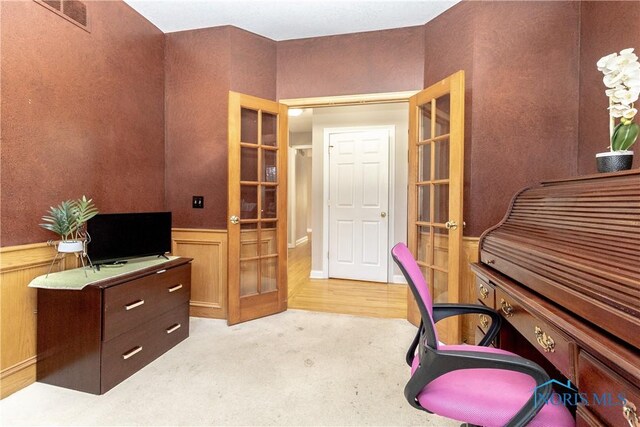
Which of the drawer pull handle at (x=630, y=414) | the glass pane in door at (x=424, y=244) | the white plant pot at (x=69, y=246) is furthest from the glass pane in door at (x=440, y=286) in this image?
the white plant pot at (x=69, y=246)

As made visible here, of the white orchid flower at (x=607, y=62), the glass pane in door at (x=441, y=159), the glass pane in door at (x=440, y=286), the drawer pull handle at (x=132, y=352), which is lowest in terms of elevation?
the drawer pull handle at (x=132, y=352)

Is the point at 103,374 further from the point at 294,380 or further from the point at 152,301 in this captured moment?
the point at 294,380

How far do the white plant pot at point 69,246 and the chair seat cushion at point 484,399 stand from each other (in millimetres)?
2017

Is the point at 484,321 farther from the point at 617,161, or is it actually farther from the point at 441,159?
the point at 441,159

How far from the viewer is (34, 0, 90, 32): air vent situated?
184 centimetres

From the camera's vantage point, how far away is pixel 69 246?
67.2 inches

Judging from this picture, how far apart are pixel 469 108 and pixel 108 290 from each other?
2.82 m

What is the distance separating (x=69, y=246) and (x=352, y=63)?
8.86 feet

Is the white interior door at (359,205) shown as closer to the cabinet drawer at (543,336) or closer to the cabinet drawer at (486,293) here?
the cabinet drawer at (486,293)

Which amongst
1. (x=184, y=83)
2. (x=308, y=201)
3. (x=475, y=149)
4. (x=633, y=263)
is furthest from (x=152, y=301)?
(x=308, y=201)

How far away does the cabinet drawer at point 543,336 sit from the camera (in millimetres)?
828

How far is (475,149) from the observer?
7.36ft

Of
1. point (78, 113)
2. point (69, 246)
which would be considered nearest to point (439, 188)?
point (69, 246)

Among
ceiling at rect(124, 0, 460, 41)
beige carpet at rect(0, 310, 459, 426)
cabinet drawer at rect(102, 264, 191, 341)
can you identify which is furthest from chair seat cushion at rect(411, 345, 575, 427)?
ceiling at rect(124, 0, 460, 41)
